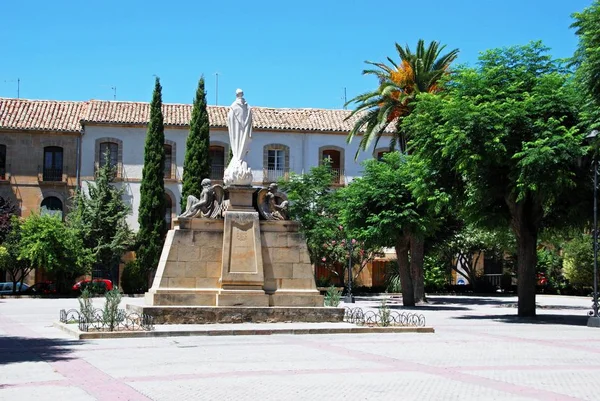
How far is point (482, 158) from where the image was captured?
70.2ft

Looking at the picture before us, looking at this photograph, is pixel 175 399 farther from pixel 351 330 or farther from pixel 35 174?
pixel 35 174

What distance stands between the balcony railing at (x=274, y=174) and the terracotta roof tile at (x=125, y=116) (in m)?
2.48

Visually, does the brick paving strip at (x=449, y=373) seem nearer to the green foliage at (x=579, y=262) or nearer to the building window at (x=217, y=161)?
the building window at (x=217, y=161)

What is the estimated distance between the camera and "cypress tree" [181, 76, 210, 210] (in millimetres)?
44281

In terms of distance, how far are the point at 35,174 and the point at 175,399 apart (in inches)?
1595

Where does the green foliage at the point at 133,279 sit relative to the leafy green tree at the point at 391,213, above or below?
below

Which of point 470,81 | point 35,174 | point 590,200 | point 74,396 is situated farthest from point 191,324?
point 35,174

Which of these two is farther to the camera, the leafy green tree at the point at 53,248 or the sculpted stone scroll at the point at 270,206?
the leafy green tree at the point at 53,248

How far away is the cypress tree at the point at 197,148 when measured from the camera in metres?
44.3

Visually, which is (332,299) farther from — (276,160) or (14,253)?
(276,160)

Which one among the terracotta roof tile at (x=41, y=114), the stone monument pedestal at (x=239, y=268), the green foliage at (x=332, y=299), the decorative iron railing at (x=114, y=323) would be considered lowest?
the decorative iron railing at (x=114, y=323)

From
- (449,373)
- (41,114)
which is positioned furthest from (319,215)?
(449,373)

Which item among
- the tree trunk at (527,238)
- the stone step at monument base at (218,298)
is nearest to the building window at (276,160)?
the tree trunk at (527,238)

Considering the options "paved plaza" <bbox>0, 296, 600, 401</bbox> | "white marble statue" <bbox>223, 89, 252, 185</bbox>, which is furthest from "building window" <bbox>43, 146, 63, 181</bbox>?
"paved plaza" <bbox>0, 296, 600, 401</bbox>
